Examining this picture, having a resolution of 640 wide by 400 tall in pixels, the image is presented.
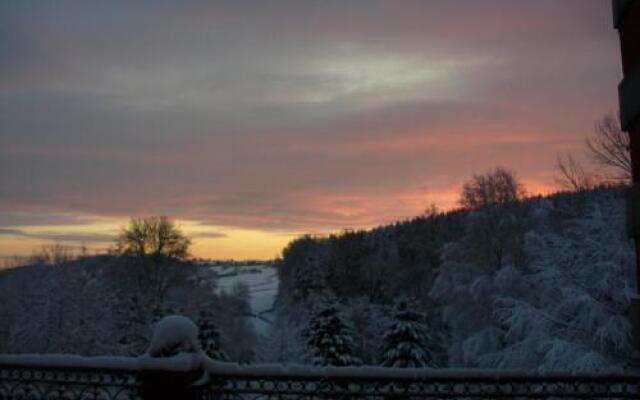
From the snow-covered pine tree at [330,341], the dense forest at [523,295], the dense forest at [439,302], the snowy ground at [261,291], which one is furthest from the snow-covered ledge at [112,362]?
the snowy ground at [261,291]

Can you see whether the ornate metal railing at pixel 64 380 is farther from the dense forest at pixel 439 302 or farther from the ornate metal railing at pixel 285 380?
the dense forest at pixel 439 302

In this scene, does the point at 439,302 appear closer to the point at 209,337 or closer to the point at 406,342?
the point at 406,342

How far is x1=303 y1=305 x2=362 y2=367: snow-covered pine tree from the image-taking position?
33.6m

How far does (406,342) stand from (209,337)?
1016 centimetres

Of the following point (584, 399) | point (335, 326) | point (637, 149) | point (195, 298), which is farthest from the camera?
point (195, 298)

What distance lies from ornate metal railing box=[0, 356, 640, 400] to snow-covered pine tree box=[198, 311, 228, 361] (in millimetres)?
26203

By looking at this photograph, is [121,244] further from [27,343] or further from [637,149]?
[637,149]

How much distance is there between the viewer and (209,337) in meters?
33.7

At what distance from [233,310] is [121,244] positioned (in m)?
10.7

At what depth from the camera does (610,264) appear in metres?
17.1

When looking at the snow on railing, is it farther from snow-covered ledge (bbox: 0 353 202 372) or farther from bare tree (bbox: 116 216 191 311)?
bare tree (bbox: 116 216 191 311)

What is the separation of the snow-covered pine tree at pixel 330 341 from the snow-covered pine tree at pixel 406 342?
216cm

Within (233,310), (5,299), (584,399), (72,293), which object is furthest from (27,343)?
(584,399)

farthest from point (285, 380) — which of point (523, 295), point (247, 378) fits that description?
point (523, 295)
